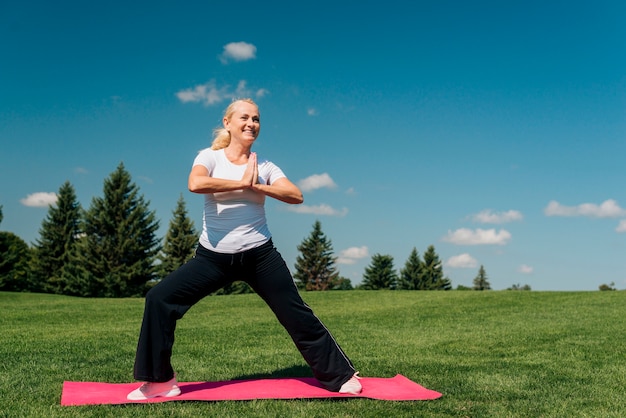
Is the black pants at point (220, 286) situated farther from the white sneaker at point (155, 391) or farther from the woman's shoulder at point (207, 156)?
the woman's shoulder at point (207, 156)

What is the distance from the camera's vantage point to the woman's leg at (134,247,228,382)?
15.8ft

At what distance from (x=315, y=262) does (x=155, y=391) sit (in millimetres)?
55892

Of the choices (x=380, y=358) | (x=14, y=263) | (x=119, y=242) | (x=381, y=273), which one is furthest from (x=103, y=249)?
(x=380, y=358)

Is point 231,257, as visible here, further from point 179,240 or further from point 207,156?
point 179,240

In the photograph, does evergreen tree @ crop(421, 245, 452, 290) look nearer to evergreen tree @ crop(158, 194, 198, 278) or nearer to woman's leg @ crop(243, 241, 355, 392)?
evergreen tree @ crop(158, 194, 198, 278)

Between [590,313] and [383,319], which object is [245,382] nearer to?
[383,319]

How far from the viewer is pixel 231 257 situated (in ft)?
15.8

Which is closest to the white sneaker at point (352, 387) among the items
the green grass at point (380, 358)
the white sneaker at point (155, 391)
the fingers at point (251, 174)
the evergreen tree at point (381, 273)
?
the green grass at point (380, 358)

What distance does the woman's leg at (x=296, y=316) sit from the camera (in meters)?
4.98

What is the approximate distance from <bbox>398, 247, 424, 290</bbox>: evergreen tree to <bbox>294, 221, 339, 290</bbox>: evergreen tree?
840cm

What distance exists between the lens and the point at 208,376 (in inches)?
243

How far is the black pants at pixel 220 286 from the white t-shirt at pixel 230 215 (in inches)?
3.3

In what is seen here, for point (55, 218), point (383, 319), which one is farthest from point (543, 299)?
point (55, 218)

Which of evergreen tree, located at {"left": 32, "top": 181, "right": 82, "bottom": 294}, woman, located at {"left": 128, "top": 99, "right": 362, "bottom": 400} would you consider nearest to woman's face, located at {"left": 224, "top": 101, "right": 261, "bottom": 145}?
woman, located at {"left": 128, "top": 99, "right": 362, "bottom": 400}
